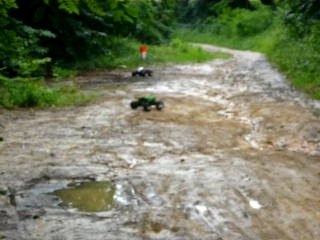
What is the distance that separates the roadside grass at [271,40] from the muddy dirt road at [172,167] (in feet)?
6.59

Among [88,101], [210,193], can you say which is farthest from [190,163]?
[88,101]

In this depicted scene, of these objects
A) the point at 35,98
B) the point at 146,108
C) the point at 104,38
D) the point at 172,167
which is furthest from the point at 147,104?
the point at 104,38

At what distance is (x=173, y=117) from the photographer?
11094 mm

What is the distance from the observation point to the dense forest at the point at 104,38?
567 centimetres

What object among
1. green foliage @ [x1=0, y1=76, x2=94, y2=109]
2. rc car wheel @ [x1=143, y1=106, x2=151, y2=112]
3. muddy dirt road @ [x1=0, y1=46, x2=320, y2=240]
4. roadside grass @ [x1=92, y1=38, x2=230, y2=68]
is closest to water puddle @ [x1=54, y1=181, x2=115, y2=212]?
muddy dirt road @ [x1=0, y1=46, x2=320, y2=240]

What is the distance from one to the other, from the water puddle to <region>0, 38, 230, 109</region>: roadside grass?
130 centimetres

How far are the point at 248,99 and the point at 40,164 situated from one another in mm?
6340

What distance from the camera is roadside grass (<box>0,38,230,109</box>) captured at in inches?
495

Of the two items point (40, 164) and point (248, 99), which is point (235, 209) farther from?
point (248, 99)

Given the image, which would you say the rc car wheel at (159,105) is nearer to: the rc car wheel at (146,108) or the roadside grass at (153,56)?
the rc car wheel at (146,108)

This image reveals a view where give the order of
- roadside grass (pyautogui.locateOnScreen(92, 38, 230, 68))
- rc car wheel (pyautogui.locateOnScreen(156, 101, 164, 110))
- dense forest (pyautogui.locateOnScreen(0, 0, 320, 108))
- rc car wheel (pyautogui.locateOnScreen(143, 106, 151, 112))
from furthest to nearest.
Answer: roadside grass (pyautogui.locateOnScreen(92, 38, 230, 68)) → rc car wheel (pyautogui.locateOnScreen(156, 101, 164, 110)) → rc car wheel (pyautogui.locateOnScreen(143, 106, 151, 112)) → dense forest (pyautogui.locateOnScreen(0, 0, 320, 108))

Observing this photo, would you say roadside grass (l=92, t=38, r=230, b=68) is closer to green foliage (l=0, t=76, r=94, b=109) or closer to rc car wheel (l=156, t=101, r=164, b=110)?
green foliage (l=0, t=76, r=94, b=109)

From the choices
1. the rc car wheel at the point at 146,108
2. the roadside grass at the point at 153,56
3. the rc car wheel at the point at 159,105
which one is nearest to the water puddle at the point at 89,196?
the rc car wheel at the point at 146,108

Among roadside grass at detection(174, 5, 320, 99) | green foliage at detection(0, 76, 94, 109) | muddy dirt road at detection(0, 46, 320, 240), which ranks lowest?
roadside grass at detection(174, 5, 320, 99)
